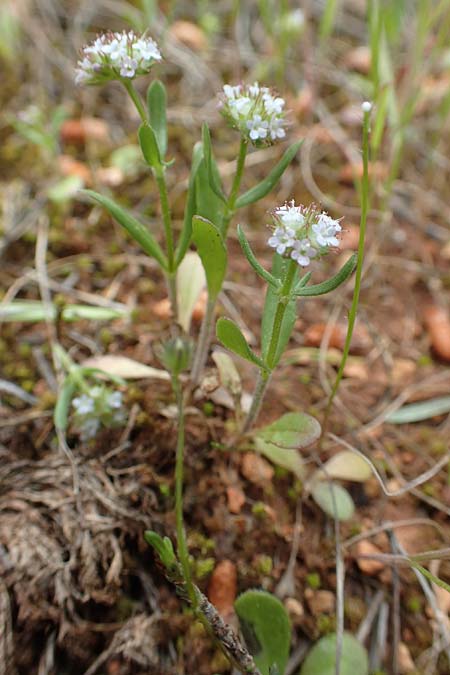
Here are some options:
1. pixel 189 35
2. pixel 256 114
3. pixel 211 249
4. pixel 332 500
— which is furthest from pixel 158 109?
pixel 189 35

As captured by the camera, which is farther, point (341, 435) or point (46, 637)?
point (341, 435)

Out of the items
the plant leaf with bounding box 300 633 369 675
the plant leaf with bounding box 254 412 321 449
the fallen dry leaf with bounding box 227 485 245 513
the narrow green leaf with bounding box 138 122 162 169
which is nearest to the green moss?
the plant leaf with bounding box 300 633 369 675

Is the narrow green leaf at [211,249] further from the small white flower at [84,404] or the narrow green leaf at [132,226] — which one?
the small white flower at [84,404]

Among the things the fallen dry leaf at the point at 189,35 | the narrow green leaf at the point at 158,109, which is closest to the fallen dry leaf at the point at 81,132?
the fallen dry leaf at the point at 189,35

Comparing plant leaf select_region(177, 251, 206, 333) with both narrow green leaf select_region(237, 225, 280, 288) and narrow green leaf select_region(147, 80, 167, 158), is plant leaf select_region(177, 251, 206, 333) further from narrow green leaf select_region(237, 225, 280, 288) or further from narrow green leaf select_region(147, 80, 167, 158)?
narrow green leaf select_region(237, 225, 280, 288)

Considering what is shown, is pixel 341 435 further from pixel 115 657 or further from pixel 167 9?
pixel 167 9

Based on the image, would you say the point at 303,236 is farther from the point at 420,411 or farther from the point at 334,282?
the point at 420,411

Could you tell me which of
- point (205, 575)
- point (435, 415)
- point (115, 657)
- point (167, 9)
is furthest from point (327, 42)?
point (115, 657)
